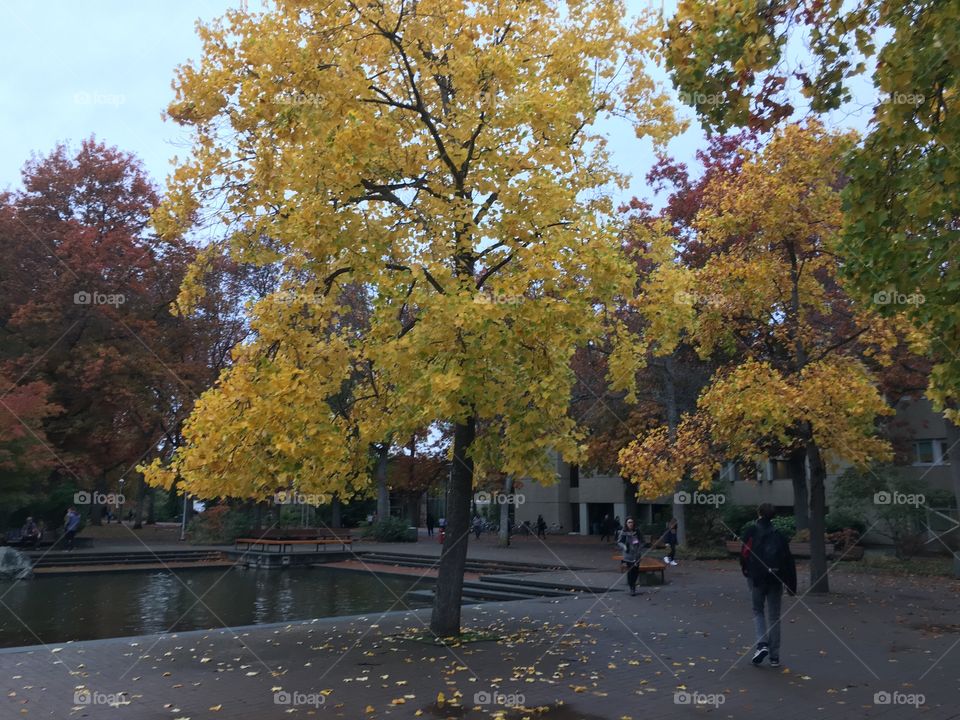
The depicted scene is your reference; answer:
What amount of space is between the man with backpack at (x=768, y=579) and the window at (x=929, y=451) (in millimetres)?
26711

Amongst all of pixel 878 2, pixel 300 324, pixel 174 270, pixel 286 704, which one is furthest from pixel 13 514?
pixel 878 2

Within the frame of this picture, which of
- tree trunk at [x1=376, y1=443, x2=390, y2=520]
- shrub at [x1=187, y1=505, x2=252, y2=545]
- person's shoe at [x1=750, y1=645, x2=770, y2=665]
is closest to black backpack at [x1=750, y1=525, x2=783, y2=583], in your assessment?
person's shoe at [x1=750, y1=645, x2=770, y2=665]

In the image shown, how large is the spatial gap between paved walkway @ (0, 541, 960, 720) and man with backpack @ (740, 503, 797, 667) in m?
0.30

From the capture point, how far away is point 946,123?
6012 mm

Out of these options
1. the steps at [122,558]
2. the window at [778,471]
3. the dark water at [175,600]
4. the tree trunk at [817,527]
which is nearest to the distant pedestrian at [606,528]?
the window at [778,471]

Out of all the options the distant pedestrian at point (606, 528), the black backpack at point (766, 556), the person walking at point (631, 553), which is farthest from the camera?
the distant pedestrian at point (606, 528)

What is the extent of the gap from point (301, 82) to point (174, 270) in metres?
25.2

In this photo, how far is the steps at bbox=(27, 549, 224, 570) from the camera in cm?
2464

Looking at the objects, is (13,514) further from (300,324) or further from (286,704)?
(286,704)

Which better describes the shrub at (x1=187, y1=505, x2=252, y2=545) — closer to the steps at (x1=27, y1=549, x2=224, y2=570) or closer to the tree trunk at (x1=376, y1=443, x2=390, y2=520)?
the steps at (x1=27, y1=549, x2=224, y2=570)

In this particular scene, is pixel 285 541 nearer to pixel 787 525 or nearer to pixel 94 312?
pixel 94 312

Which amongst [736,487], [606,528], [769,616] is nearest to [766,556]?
[769,616]

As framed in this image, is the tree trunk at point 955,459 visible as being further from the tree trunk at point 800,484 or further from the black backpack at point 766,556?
the black backpack at point 766,556

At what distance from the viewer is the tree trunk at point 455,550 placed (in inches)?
406
